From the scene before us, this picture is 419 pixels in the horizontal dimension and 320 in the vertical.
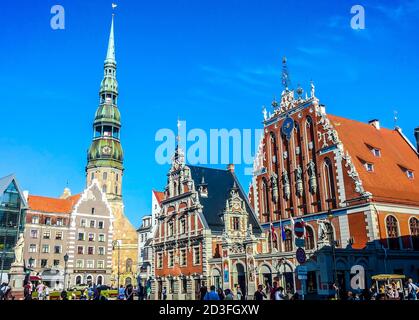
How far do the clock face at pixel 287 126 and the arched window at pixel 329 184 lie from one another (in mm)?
5859

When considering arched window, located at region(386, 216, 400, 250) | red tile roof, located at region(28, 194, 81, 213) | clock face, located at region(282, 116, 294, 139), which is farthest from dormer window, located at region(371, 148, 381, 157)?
red tile roof, located at region(28, 194, 81, 213)

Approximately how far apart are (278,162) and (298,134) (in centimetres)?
389

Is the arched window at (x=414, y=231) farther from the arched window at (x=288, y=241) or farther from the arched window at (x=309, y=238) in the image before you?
the arched window at (x=288, y=241)

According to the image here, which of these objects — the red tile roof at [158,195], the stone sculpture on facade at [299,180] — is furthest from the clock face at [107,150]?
the stone sculpture on facade at [299,180]

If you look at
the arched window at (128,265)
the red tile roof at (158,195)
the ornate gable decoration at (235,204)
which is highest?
the red tile roof at (158,195)

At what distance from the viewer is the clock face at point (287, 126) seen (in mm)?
43375

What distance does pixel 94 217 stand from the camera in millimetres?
70500

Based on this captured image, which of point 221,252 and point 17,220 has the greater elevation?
point 17,220

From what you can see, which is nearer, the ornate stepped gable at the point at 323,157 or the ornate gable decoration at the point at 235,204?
the ornate stepped gable at the point at 323,157

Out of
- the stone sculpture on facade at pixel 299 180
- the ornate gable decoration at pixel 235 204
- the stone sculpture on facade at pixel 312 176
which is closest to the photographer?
the stone sculpture on facade at pixel 312 176

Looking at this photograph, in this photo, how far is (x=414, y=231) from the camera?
123 feet

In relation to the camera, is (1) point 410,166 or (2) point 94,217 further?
(2) point 94,217
